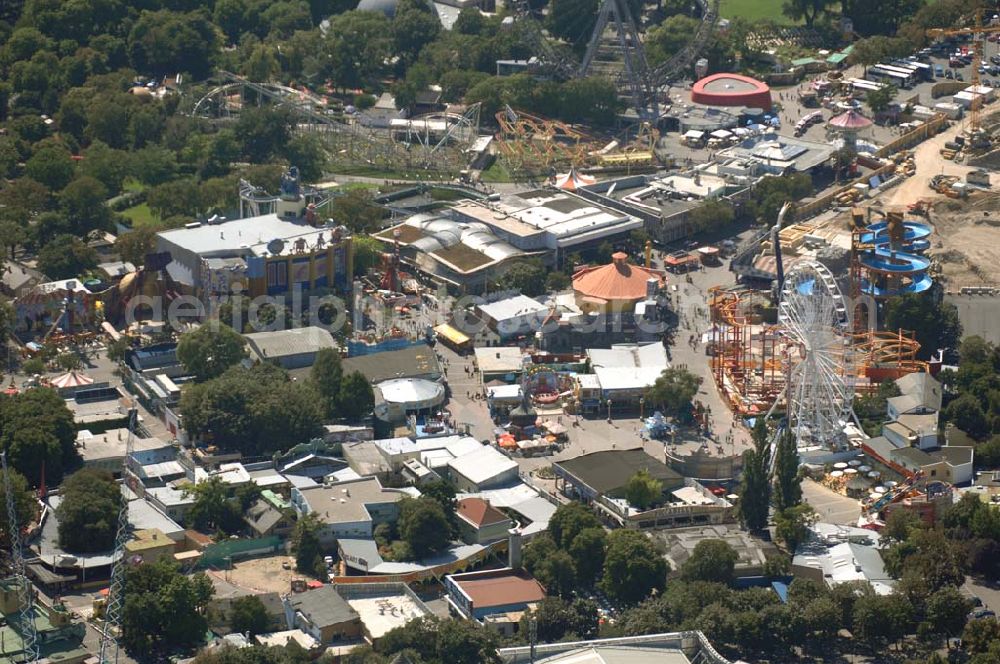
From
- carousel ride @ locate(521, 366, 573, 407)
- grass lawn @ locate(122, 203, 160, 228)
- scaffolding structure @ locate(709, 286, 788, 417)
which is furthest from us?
grass lawn @ locate(122, 203, 160, 228)

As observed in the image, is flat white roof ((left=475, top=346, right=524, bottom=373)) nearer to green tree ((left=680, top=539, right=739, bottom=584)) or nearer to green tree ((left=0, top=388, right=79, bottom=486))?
green tree ((left=0, top=388, right=79, bottom=486))

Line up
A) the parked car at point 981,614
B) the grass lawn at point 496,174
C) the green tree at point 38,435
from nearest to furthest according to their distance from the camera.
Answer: the parked car at point 981,614
the green tree at point 38,435
the grass lawn at point 496,174

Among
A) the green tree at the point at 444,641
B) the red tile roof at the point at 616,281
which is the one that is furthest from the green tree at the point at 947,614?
the red tile roof at the point at 616,281

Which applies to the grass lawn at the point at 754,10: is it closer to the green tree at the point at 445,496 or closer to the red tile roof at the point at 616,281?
the red tile roof at the point at 616,281

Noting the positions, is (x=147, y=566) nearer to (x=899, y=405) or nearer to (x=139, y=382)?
(x=139, y=382)

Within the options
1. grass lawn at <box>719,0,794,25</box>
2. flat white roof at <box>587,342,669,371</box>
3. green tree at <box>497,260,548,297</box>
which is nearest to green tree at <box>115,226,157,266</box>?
green tree at <box>497,260,548,297</box>

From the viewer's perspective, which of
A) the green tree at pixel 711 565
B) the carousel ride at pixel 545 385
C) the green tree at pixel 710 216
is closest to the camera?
the green tree at pixel 711 565
